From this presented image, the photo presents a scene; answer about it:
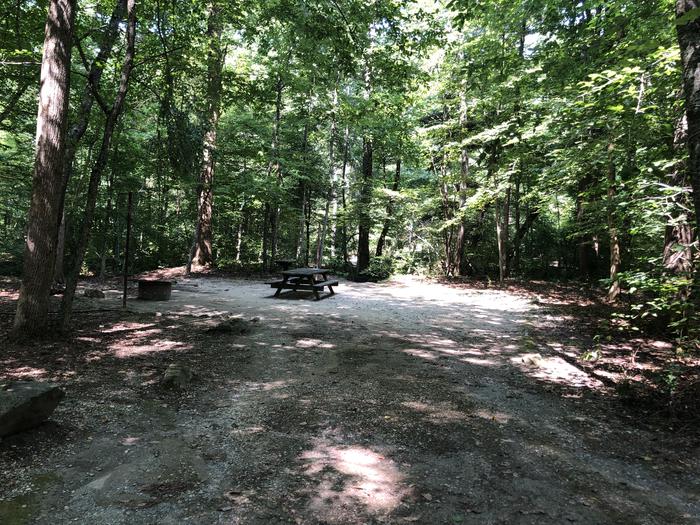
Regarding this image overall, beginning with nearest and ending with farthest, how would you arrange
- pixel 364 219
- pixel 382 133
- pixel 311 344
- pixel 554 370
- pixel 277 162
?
1. pixel 554 370
2. pixel 311 344
3. pixel 277 162
4. pixel 364 219
5. pixel 382 133

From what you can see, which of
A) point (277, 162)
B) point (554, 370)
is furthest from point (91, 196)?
point (277, 162)

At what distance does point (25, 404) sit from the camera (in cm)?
300

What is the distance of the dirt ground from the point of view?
7.95 ft

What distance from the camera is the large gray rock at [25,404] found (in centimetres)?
290

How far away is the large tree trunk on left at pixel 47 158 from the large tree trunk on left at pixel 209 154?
3800 millimetres

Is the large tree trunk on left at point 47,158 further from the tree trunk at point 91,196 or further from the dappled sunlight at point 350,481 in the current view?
the dappled sunlight at point 350,481

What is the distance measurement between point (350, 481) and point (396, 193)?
14.4m

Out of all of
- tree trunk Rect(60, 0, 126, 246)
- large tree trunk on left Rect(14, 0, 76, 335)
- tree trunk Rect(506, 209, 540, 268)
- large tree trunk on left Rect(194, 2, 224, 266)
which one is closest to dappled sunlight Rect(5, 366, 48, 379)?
large tree trunk on left Rect(14, 0, 76, 335)

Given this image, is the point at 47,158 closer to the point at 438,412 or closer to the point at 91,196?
the point at 91,196

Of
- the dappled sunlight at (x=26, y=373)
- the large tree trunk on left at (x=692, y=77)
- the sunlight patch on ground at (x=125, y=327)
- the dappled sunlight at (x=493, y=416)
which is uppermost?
the large tree trunk on left at (x=692, y=77)

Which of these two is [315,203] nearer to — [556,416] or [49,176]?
[49,176]

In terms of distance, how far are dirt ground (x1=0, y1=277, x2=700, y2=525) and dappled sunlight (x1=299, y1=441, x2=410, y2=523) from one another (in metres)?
0.01

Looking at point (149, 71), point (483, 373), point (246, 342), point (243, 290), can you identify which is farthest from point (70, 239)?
point (483, 373)

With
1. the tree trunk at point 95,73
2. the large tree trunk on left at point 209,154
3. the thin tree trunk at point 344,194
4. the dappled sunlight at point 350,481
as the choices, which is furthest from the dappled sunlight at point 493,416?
the thin tree trunk at point 344,194
